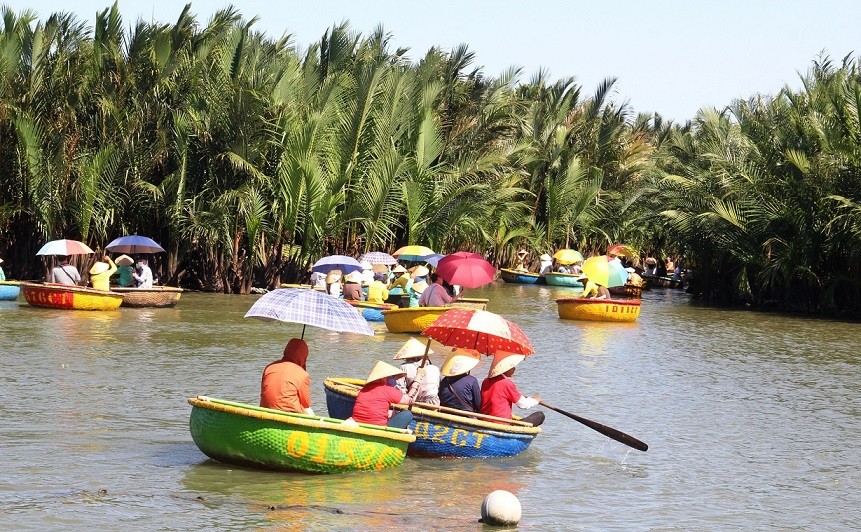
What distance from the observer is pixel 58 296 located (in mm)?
28359

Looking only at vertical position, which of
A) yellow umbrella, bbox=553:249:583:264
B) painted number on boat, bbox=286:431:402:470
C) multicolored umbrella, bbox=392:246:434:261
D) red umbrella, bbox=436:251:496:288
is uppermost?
yellow umbrella, bbox=553:249:583:264

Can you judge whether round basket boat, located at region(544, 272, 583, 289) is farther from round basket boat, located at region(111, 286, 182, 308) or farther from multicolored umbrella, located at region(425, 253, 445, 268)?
round basket boat, located at region(111, 286, 182, 308)

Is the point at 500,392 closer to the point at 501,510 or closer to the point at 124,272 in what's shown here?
the point at 501,510

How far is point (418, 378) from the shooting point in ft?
46.6

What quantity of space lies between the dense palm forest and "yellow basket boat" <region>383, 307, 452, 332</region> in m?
9.14

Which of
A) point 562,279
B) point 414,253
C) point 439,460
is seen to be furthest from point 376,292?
point 562,279

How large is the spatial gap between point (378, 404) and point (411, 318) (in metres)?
13.2

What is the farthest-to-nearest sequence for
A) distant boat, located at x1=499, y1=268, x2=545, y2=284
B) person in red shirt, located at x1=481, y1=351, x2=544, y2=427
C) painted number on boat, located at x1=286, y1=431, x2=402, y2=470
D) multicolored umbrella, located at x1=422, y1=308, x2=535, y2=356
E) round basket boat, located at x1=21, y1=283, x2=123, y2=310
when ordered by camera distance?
distant boat, located at x1=499, y1=268, x2=545, y2=284, round basket boat, located at x1=21, y1=283, x2=123, y2=310, multicolored umbrella, located at x1=422, y1=308, x2=535, y2=356, person in red shirt, located at x1=481, y1=351, x2=544, y2=427, painted number on boat, located at x1=286, y1=431, x2=402, y2=470

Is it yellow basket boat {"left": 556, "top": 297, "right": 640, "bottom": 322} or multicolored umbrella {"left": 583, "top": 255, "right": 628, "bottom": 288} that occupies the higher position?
multicolored umbrella {"left": 583, "top": 255, "right": 628, "bottom": 288}

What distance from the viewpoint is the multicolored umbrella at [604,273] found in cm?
3153

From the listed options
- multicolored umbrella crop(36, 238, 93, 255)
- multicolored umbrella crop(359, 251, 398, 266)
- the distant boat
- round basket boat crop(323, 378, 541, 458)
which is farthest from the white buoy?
the distant boat

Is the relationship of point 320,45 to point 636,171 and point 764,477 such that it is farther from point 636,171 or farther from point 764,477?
point 764,477

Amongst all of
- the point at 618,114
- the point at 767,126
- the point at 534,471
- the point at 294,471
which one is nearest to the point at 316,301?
the point at 294,471

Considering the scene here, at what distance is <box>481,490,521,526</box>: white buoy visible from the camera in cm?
1097
